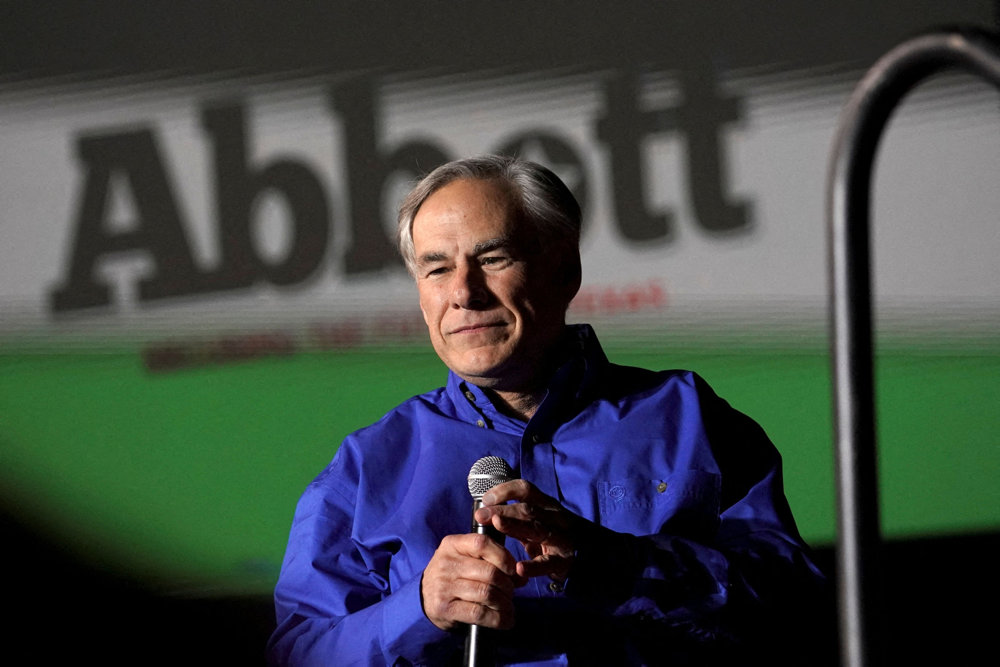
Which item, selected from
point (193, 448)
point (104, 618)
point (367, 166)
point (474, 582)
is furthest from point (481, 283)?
point (104, 618)

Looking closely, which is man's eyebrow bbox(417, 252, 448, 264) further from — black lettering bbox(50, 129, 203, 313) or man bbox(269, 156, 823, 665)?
black lettering bbox(50, 129, 203, 313)

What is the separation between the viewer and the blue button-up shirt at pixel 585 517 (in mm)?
1393

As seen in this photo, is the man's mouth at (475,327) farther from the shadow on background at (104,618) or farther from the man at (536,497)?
the shadow on background at (104,618)

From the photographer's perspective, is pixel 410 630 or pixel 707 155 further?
pixel 707 155

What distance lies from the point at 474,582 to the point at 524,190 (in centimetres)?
64

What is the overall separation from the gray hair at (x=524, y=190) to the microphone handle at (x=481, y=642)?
1.73 ft

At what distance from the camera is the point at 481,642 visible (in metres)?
1.27

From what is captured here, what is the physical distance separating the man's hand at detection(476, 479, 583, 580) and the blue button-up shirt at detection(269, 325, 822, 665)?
26mm

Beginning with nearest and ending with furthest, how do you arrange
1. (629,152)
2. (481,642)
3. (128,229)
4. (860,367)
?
(860,367)
(481,642)
(128,229)
(629,152)

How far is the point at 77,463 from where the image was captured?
2672 mm

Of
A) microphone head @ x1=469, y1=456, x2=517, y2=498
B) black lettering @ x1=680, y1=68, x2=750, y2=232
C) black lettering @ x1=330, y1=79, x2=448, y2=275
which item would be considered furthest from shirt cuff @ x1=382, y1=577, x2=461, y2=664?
black lettering @ x1=680, y1=68, x2=750, y2=232

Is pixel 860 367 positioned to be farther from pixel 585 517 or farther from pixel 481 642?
pixel 585 517

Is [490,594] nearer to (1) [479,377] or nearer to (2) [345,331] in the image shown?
(1) [479,377]

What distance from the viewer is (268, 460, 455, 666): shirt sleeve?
1.39 meters
